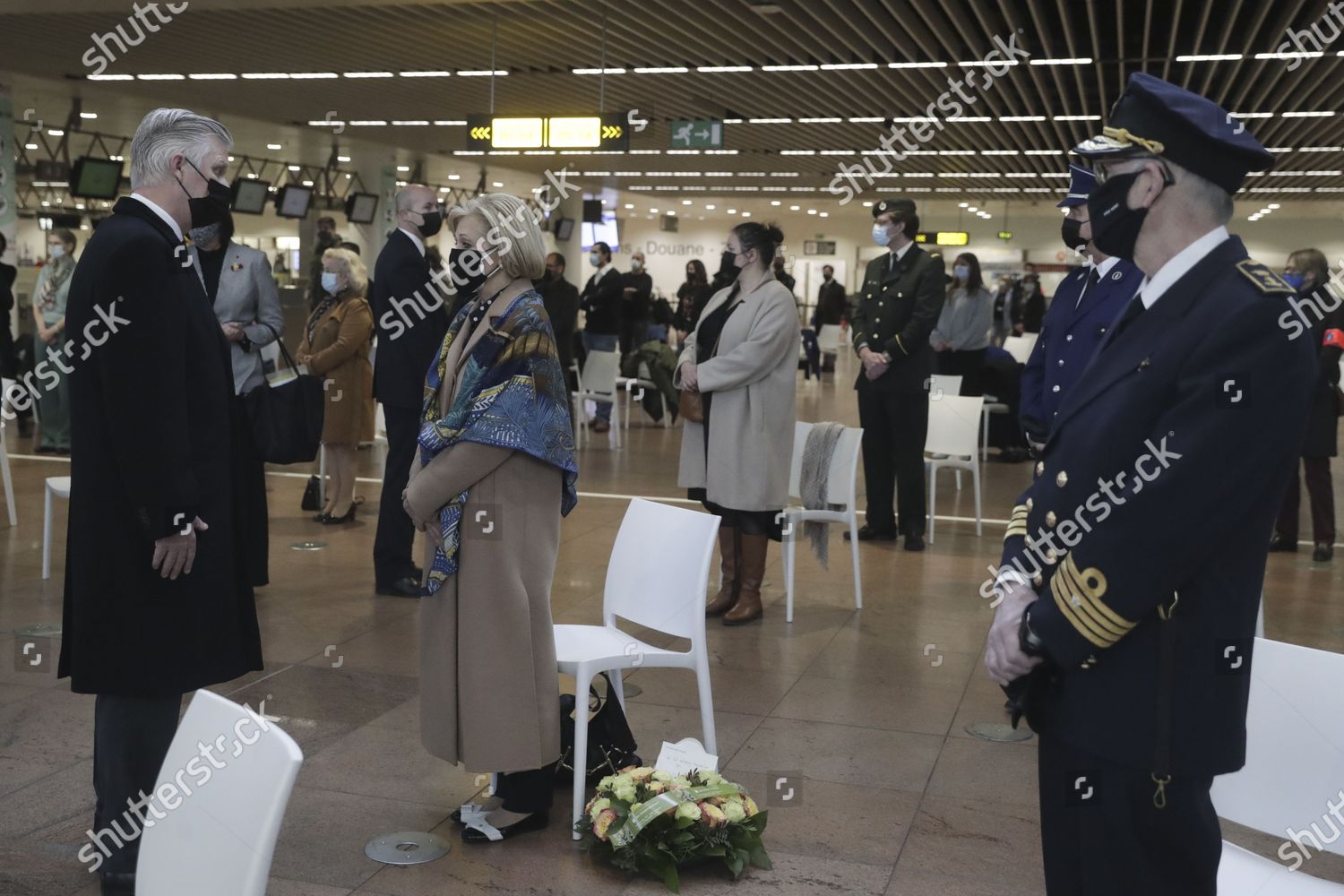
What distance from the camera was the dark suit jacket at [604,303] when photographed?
1266 centimetres

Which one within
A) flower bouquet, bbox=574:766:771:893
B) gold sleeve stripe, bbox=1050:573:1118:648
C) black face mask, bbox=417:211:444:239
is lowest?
flower bouquet, bbox=574:766:771:893

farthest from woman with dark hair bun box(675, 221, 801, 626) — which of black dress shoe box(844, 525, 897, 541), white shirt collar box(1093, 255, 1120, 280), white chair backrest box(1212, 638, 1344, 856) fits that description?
white chair backrest box(1212, 638, 1344, 856)

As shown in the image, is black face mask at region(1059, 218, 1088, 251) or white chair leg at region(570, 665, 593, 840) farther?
black face mask at region(1059, 218, 1088, 251)

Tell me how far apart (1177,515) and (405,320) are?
14.2 ft

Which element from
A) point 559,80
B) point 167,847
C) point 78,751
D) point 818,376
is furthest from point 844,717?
point 818,376

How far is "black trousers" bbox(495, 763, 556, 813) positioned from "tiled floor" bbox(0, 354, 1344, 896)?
89 millimetres

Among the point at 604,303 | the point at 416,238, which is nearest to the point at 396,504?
the point at 416,238

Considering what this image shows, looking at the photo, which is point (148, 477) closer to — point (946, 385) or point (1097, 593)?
point (1097, 593)

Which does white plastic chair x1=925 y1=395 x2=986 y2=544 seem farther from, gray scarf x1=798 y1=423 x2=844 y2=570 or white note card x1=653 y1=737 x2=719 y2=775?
white note card x1=653 y1=737 x2=719 y2=775

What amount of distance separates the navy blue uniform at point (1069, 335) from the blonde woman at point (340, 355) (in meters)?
4.04

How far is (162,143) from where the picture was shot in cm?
261

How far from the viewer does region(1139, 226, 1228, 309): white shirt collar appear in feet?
5.42

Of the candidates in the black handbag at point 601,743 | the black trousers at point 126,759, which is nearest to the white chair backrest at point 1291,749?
the black handbag at point 601,743

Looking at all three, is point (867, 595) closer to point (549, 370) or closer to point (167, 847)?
point (549, 370)
